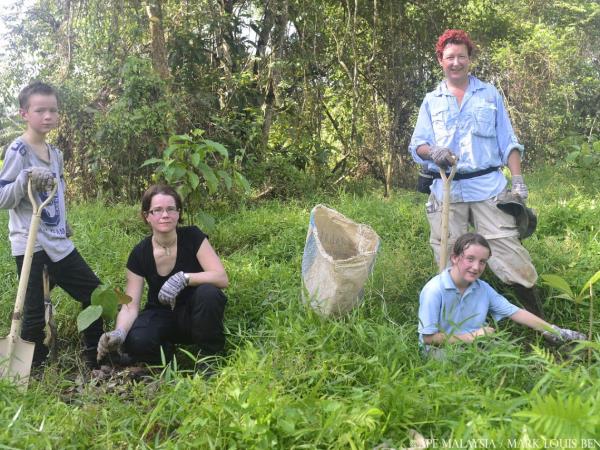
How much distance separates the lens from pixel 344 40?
24.5 feet

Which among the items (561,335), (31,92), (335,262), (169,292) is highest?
(31,92)

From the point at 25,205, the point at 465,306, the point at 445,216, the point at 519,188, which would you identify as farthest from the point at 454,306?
the point at 25,205

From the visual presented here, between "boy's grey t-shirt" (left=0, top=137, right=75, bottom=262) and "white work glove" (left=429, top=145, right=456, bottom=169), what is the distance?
1.90 metres

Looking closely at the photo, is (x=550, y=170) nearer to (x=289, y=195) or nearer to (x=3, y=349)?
(x=289, y=195)

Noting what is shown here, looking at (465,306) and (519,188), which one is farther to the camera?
(519,188)

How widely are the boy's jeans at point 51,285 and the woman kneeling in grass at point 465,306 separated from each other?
5.56 ft

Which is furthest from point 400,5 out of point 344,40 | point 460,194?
point 460,194

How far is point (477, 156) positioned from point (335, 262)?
0.97 metres

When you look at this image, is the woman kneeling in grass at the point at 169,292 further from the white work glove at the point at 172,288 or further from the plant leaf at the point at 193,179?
the plant leaf at the point at 193,179

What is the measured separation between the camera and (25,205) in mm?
2744

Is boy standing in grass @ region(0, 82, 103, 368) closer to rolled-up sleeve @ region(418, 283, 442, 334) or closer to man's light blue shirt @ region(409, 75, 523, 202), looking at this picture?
rolled-up sleeve @ region(418, 283, 442, 334)

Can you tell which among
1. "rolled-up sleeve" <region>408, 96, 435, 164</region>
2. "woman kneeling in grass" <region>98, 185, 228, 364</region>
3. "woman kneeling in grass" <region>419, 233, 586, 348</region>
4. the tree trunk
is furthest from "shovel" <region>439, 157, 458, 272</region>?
Answer: the tree trunk

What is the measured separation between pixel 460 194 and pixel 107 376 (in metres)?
2.04

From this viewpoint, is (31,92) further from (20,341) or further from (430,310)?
(430,310)
